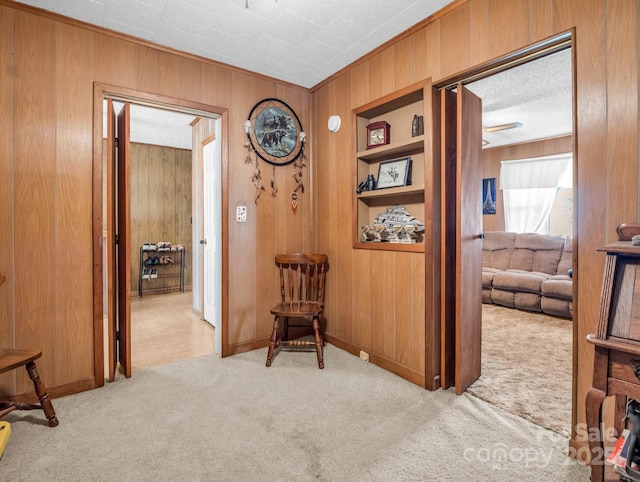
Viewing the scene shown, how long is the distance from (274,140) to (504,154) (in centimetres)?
475

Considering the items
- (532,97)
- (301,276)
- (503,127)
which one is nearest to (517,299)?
(503,127)

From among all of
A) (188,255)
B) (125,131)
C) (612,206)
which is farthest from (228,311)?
(188,255)

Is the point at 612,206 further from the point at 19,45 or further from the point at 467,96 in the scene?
the point at 19,45

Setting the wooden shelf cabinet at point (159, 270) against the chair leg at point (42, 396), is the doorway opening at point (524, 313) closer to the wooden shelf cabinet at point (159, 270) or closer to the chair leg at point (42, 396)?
the chair leg at point (42, 396)

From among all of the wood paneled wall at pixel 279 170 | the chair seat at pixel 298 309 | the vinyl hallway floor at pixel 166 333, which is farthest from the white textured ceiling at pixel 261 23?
the vinyl hallway floor at pixel 166 333

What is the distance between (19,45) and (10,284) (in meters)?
1.51

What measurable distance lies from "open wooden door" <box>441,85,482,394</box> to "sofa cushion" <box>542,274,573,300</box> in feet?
8.05

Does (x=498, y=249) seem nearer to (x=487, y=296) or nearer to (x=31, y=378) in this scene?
(x=487, y=296)

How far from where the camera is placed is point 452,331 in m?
2.42

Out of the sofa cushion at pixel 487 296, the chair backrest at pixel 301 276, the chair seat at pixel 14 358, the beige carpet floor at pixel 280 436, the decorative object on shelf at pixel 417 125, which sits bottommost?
the beige carpet floor at pixel 280 436

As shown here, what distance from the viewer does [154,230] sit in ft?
19.6

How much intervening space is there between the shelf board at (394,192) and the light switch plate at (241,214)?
1053 millimetres

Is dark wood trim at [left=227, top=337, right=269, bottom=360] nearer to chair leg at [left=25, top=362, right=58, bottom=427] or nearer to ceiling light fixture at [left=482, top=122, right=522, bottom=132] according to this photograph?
chair leg at [left=25, top=362, right=58, bottom=427]

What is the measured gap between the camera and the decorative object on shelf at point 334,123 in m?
3.09
